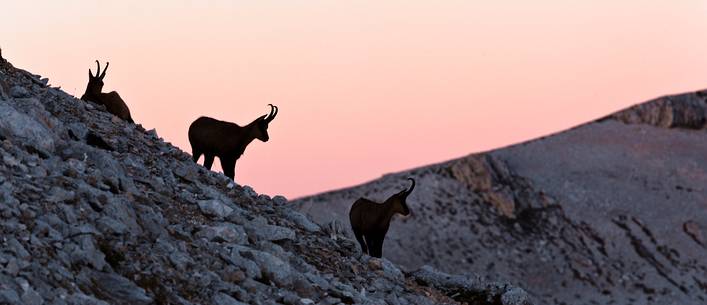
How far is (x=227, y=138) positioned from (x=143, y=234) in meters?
8.54

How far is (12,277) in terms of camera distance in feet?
39.9

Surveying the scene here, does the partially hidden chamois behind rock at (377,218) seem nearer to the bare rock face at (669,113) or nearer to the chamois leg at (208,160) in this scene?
the chamois leg at (208,160)

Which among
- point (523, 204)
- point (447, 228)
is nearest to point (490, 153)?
point (523, 204)

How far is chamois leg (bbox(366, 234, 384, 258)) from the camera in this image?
82.3 feet

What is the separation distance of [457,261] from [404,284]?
45294 mm

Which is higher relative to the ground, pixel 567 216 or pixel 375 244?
pixel 567 216

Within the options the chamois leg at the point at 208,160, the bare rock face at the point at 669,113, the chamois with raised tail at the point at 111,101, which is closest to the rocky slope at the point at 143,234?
the chamois with raised tail at the point at 111,101

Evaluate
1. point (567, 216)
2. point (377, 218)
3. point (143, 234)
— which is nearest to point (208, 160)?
point (377, 218)

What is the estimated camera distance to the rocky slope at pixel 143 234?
13.0 m

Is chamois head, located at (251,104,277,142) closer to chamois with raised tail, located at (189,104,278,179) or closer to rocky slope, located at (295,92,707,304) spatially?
chamois with raised tail, located at (189,104,278,179)

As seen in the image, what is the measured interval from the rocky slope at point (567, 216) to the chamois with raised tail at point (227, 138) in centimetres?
3814

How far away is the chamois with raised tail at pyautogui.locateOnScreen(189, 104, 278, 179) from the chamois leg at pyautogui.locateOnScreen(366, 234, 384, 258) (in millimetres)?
3742

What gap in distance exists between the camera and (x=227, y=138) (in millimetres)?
22953

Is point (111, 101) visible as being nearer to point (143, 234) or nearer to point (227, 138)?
point (227, 138)
